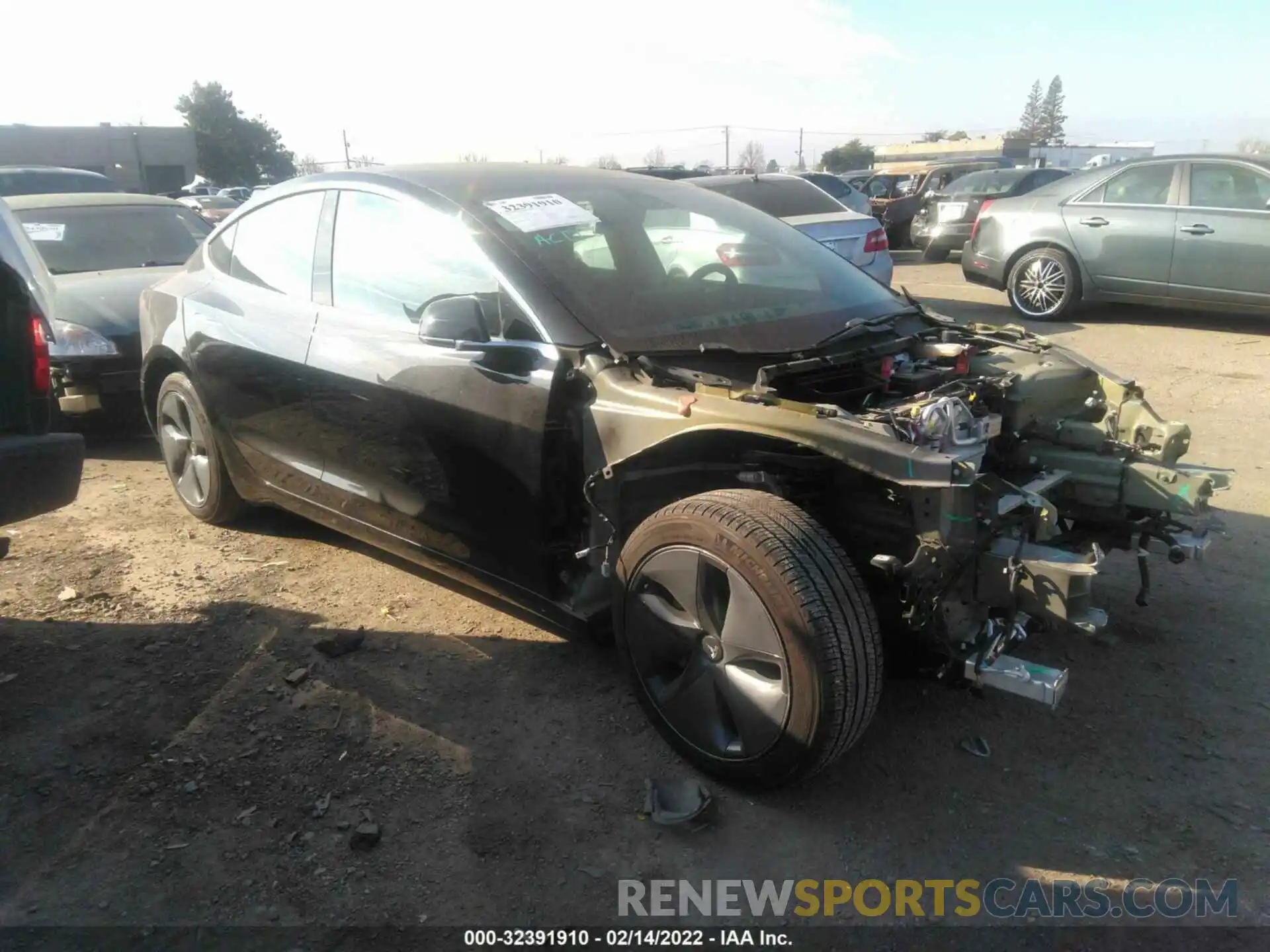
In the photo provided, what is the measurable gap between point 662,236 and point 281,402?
168 cm

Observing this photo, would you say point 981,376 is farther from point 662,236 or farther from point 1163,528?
point 662,236

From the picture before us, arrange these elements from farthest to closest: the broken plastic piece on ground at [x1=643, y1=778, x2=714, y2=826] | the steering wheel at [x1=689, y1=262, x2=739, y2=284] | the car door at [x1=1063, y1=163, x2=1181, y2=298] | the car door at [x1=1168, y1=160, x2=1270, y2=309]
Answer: the car door at [x1=1063, y1=163, x2=1181, y2=298] → the car door at [x1=1168, y1=160, x2=1270, y2=309] → the steering wheel at [x1=689, y1=262, x2=739, y2=284] → the broken plastic piece on ground at [x1=643, y1=778, x2=714, y2=826]

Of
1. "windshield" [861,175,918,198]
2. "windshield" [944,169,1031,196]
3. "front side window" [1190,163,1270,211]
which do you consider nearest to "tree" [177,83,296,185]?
"windshield" [861,175,918,198]

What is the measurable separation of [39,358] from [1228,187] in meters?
9.38

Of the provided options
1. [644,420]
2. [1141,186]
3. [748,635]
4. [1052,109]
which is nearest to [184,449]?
[644,420]

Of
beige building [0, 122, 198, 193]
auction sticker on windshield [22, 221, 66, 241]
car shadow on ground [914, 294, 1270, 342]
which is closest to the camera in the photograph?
auction sticker on windshield [22, 221, 66, 241]

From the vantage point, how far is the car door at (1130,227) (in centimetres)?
899

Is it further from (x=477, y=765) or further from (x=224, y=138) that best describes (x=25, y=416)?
(x=224, y=138)

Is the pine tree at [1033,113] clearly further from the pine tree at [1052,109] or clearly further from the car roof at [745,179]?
the car roof at [745,179]

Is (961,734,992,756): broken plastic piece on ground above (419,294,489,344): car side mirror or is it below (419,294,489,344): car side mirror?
below

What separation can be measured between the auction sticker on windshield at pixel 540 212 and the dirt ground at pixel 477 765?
1.53 metres

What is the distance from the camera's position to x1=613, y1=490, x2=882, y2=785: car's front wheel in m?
2.48

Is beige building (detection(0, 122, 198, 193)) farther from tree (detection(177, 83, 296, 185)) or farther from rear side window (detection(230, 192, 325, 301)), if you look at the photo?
rear side window (detection(230, 192, 325, 301))

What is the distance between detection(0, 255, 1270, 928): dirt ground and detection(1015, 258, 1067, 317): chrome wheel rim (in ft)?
19.2
